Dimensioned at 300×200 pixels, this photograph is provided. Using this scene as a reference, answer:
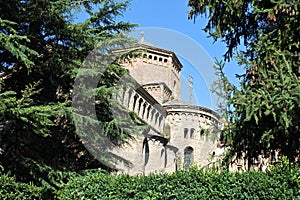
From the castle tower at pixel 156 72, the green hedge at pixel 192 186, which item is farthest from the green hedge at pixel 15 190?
the castle tower at pixel 156 72

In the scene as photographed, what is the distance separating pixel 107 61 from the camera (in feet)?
38.8

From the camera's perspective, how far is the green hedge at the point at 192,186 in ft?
19.0

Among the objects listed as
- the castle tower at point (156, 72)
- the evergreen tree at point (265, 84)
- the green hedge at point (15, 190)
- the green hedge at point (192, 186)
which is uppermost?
the castle tower at point (156, 72)

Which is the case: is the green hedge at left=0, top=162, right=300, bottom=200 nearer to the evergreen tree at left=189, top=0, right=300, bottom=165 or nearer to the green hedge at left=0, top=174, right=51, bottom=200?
the green hedge at left=0, top=174, right=51, bottom=200

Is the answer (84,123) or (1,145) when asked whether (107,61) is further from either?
(1,145)

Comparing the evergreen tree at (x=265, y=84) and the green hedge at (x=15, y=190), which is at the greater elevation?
the evergreen tree at (x=265, y=84)

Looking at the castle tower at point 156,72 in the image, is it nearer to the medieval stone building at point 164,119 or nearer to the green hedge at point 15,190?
the medieval stone building at point 164,119

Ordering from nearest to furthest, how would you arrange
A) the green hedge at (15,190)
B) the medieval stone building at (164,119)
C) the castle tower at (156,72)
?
the green hedge at (15,190), the medieval stone building at (164,119), the castle tower at (156,72)

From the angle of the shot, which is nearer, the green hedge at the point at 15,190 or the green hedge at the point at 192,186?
the green hedge at the point at 192,186

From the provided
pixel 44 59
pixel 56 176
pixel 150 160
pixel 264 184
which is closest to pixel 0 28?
pixel 44 59

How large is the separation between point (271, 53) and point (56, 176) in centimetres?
651

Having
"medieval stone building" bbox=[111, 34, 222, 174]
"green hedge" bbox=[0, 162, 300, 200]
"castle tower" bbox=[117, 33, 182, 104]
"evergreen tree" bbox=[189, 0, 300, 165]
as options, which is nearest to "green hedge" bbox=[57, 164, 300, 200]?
"green hedge" bbox=[0, 162, 300, 200]

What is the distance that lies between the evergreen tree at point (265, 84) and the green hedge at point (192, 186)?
87 cm

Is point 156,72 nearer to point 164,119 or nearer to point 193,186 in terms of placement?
point 164,119
